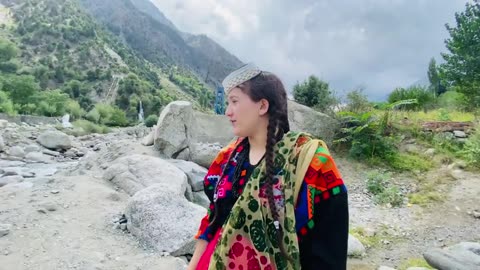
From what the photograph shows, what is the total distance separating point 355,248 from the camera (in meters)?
5.41

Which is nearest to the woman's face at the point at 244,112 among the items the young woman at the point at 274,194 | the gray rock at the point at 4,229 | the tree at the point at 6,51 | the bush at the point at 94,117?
the young woman at the point at 274,194

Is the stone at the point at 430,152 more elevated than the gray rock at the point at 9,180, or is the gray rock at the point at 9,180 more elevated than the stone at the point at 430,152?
the stone at the point at 430,152

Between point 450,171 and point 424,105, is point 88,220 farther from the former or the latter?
point 424,105

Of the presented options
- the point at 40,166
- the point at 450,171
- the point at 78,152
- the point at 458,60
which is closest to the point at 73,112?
the point at 78,152

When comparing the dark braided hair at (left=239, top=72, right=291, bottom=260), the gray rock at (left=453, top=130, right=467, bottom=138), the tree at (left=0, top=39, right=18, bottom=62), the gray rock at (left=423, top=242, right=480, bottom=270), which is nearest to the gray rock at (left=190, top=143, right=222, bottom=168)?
the gray rock at (left=423, top=242, right=480, bottom=270)

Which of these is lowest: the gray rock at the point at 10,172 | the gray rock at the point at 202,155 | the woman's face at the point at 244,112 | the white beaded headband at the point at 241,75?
the gray rock at the point at 10,172

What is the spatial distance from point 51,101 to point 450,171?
30119mm

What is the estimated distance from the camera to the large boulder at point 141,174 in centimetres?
572

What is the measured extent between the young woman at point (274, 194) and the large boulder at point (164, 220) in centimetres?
274

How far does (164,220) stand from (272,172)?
317cm

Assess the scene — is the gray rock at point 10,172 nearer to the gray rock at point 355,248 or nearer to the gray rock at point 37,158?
the gray rock at point 37,158

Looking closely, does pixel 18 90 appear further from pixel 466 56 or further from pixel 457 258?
pixel 457 258

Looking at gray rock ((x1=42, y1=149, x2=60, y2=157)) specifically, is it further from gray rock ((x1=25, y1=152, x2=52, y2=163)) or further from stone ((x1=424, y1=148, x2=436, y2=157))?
stone ((x1=424, y1=148, x2=436, y2=157))

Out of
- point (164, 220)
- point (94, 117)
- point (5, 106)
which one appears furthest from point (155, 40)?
point (164, 220)
